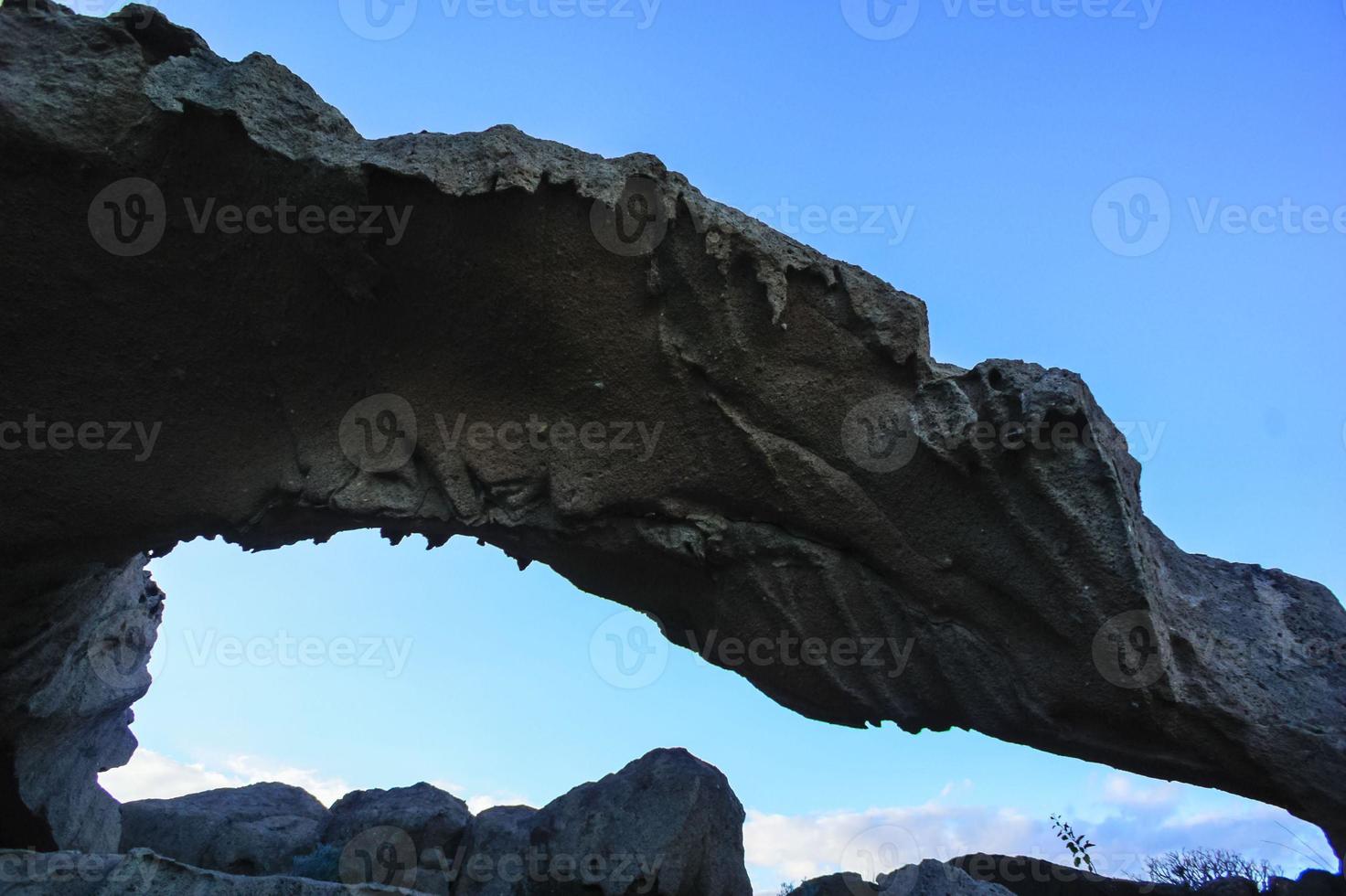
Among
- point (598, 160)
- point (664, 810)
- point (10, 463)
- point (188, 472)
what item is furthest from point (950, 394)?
point (10, 463)

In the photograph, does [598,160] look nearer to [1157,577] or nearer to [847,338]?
[847,338]

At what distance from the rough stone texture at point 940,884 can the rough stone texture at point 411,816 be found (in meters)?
2.93

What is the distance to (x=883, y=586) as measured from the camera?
15.5 ft

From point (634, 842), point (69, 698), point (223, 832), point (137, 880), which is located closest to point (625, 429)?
point (634, 842)

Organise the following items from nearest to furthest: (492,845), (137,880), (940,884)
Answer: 1. (137,880)
2. (940,884)
3. (492,845)

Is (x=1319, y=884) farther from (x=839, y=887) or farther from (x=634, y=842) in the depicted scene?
(x=634, y=842)

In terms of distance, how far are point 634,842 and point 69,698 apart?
3259 millimetres

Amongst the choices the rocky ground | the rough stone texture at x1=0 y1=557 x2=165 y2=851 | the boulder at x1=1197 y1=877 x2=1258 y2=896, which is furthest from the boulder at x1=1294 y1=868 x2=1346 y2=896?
the rough stone texture at x1=0 y1=557 x2=165 y2=851

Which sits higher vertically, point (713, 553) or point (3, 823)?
point (713, 553)

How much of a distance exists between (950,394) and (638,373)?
1.43m

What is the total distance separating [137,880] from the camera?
3727 millimetres

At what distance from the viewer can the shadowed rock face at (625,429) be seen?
14.3 ft

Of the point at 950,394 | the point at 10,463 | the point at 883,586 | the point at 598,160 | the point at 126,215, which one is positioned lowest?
the point at 883,586

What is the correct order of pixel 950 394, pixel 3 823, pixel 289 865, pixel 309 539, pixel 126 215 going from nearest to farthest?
pixel 126 215 < pixel 950 394 < pixel 309 539 < pixel 3 823 < pixel 289 865
